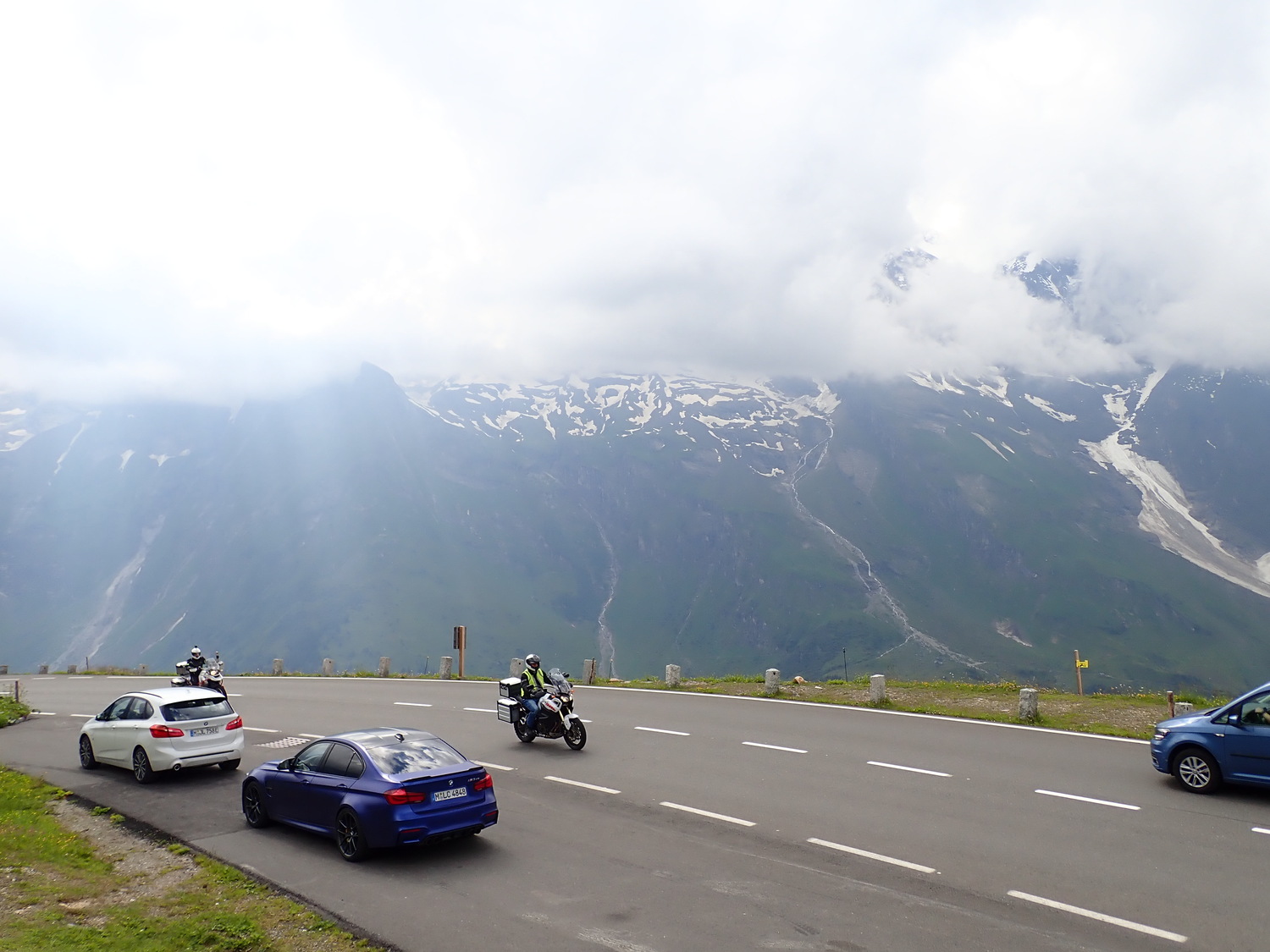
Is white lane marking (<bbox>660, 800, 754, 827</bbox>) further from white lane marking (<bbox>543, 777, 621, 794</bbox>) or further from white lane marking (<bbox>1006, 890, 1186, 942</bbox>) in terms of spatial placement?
white lane marking (<bbox>1006, 890, 1186, 942</bbox>)

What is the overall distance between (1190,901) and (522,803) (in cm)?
869

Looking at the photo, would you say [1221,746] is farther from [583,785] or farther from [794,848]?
[583,785]

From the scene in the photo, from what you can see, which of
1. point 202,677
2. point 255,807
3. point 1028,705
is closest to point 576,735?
point 255,807

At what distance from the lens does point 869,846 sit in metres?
10.6

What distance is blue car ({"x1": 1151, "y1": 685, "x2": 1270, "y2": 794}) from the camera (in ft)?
40.8

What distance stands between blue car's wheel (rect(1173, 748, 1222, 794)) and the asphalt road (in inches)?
10.3

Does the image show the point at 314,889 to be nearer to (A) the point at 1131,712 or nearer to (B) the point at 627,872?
(B) the point at 627,872

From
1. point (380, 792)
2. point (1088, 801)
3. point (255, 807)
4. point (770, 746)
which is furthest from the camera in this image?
point (770, 746)

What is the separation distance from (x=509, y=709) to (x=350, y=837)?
7970 mm

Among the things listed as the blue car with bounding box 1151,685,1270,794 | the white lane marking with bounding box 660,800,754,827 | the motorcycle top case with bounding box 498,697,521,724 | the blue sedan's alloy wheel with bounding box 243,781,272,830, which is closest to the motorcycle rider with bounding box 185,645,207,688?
the motorcycle top case with bounding box 498,697,521,724

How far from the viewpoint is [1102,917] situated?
834 centimetres

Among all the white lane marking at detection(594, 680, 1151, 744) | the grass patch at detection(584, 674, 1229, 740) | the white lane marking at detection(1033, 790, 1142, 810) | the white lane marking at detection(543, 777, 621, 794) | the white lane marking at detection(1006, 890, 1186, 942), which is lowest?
the white lane marking at detection(1006, 890, 1186, 942)

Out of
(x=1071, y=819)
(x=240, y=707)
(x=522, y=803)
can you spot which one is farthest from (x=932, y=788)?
(x=240, y=707)

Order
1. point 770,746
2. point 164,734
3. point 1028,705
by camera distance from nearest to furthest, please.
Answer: point 164,734 < point 770,746 < point 1028,705
